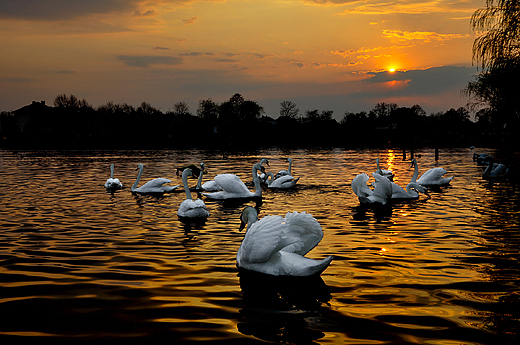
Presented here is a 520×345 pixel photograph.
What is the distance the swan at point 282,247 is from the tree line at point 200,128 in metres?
95.7

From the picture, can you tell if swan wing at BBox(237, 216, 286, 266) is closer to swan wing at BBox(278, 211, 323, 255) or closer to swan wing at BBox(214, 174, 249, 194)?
swan wing at BBox(278, 211, 323, 255)

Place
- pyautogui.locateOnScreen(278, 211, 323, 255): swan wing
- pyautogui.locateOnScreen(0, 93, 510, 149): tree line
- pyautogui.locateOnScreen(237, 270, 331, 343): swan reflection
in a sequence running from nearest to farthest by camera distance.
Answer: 1. pyautogui.locateOnScreen(237, 270, 331, 343): swan reflection
2. pyautogui.locateOnScreen(278, 211, 323, 255): swan wing
3. pyautogui.locateOnScreen(0, 93, 510, 149): tree line

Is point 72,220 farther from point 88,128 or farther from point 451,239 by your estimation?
point 88,128

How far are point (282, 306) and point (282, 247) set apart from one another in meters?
1.02

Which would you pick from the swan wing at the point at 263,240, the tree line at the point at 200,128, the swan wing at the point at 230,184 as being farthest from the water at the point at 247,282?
the tree line at the point at 200,128

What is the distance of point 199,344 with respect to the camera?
4.71 m

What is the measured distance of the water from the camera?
502 cm

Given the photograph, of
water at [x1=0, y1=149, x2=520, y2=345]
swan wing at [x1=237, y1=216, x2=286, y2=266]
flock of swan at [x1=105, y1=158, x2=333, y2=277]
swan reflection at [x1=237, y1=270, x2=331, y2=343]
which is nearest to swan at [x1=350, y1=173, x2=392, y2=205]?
water at [x1=0, y1=149, x2=520, y2=345]

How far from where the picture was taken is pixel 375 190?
1414 centimetres

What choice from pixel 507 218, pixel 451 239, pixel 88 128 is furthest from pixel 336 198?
pixel 88 128

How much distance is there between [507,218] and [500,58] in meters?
11.2

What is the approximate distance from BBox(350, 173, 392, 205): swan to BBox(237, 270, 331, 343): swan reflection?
7.61 metres

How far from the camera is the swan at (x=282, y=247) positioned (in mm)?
6227

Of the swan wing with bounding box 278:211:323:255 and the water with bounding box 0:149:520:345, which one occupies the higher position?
the swan wing with bounding box 278:211:323:255
